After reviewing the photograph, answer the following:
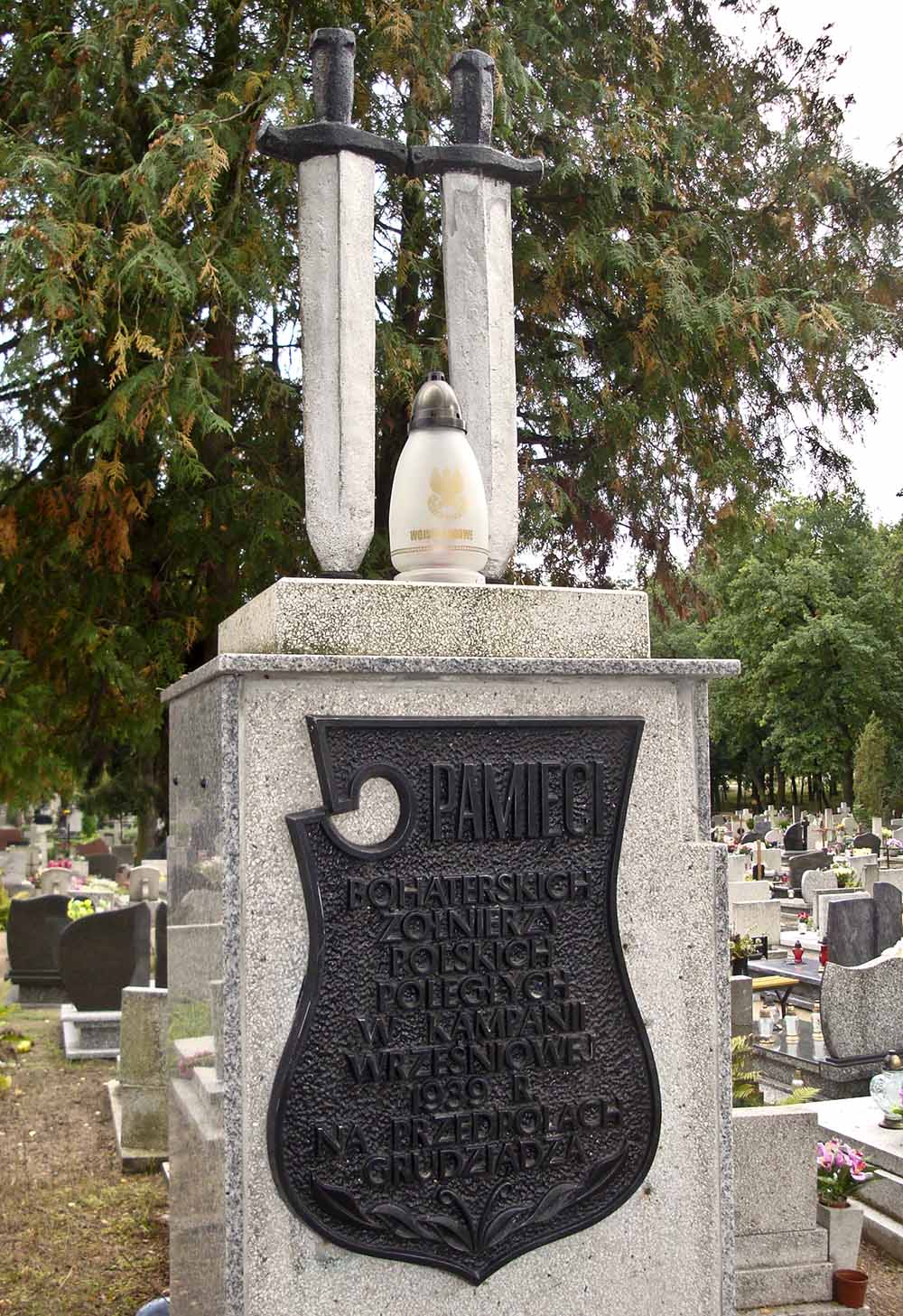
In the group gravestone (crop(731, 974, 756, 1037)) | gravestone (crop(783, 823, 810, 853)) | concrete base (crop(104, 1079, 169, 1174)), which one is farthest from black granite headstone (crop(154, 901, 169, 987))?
gravestone (crop(783, 823, 810, 853))

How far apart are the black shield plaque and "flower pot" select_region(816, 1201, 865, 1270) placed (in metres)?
1.99

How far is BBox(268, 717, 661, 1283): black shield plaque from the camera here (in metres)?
3.07

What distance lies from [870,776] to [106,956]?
29.1m

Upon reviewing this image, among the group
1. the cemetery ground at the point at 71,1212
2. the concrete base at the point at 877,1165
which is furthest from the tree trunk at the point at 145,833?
the concrete base at the point at 877,1165

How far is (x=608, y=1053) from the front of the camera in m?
3.39

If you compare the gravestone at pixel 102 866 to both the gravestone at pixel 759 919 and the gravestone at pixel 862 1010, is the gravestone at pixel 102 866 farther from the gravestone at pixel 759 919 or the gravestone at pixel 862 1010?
the gravestone at pixel 862 1010

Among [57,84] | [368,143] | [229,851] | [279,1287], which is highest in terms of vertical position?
[57,84]

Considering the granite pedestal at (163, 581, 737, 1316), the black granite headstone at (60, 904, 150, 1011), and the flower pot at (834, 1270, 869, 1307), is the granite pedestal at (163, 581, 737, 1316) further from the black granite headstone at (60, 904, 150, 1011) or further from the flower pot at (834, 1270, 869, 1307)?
the black granite headstone at (60, 904, 150, 1011)

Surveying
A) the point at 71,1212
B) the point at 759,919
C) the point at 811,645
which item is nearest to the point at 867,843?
the point at 759,919

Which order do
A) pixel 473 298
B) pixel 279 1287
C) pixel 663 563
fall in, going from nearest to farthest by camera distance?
pixel 279 1287, pixel 473 298, pixel 663 563

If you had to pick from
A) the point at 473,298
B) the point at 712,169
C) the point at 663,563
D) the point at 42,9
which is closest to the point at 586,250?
the point at 712,169

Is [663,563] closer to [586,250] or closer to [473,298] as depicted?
[586,250]

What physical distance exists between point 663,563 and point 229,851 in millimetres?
7148

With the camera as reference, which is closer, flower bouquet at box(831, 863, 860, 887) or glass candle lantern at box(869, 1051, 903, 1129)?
glass candle lantern at box(869, 1051, 903, 1129)
